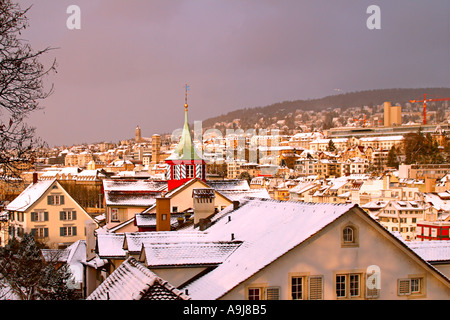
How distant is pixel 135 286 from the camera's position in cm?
1034

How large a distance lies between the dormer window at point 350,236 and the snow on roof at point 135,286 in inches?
167

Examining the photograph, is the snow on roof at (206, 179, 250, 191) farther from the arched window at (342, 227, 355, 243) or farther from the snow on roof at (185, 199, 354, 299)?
the arched window at (342, 227, 355, 243)

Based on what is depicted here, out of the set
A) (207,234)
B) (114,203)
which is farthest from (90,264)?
(114,203)

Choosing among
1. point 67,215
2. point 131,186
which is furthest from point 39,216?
point 131,186

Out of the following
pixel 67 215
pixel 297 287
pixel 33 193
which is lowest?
pixel 67 215

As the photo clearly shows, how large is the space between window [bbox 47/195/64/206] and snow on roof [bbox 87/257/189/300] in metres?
30.8

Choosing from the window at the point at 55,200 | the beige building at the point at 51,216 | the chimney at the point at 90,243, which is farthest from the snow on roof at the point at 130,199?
the chimney at the point at 90,243

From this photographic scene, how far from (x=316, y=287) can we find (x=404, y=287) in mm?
2205

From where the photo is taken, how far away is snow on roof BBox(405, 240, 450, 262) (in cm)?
1545

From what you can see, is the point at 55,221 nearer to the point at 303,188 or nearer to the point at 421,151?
the point at 303,188

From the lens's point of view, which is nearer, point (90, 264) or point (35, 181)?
point (90, 264)
